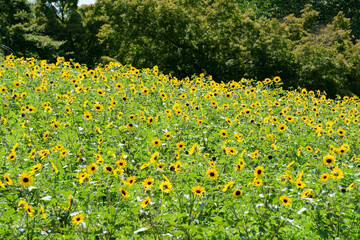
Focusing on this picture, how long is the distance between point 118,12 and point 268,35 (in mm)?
7372

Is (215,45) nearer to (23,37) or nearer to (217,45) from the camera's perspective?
(217,45)

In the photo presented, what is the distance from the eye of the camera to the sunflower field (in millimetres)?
2768

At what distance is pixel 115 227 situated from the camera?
2.66m

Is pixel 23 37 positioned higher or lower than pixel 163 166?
higher

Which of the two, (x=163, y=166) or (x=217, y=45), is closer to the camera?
(x=163, y=166)

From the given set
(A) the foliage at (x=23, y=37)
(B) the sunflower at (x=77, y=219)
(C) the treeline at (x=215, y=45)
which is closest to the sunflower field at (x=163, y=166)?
(B) the sunflower at (x=77, y=219)

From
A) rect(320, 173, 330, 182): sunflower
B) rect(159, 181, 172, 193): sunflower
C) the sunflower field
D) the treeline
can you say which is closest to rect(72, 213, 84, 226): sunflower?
the sunflower field

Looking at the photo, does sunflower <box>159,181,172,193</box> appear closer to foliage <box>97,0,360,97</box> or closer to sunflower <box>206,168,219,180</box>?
sunflower <box>206,168,219,180</box>

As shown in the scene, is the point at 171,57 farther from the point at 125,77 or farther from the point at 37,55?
the point at 37,55

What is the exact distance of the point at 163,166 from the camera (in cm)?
359

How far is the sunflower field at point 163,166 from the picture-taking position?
277cm

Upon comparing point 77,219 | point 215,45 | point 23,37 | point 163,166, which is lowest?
point 163,166

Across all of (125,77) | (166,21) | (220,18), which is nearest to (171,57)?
(166,21)

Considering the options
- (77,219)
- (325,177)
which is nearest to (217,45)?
(325,177)
